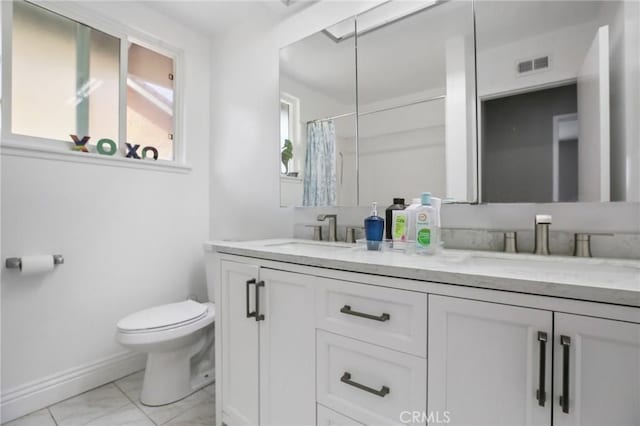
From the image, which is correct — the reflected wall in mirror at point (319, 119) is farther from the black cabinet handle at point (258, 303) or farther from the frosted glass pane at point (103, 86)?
the frosted glass pane at point (103, 86)

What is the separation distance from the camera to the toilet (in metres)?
1.55

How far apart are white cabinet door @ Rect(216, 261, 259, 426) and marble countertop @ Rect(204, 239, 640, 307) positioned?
0.72 feet

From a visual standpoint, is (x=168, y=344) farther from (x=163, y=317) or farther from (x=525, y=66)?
(x=525, y=66)

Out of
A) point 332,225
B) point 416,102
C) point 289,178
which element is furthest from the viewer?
point 289,178

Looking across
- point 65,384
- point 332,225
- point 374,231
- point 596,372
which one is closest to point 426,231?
point 374,231

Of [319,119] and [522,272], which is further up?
[319,119]

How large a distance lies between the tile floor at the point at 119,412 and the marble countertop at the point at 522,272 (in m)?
1.06

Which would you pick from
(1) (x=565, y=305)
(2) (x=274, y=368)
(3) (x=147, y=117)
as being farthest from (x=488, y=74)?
(3) (x=147, y=117)

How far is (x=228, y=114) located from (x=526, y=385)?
2356 mm

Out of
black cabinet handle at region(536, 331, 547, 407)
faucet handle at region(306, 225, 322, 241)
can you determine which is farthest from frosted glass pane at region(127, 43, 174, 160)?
black cabinet handle at region(536, 331, 547, 407)

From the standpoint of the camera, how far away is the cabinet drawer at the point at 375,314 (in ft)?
2.81

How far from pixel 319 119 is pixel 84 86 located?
152 cm

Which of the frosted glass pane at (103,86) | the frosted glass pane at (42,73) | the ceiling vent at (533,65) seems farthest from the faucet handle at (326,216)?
the frosted glass pane at (42,73)

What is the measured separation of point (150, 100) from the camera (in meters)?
2.31
